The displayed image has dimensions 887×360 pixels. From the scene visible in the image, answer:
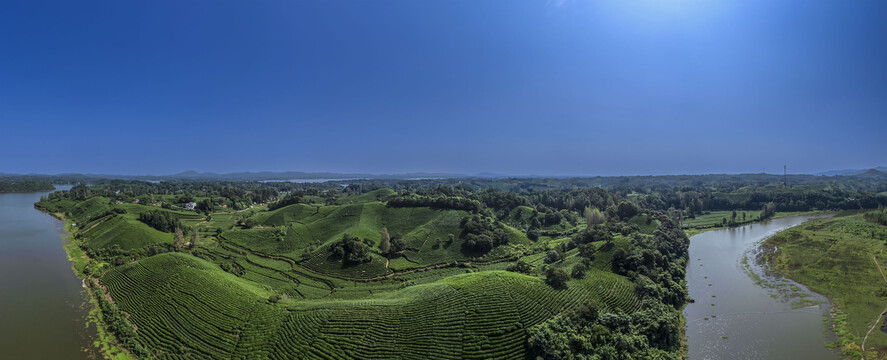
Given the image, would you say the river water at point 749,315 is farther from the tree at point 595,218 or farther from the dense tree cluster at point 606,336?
the tree at point 595,218

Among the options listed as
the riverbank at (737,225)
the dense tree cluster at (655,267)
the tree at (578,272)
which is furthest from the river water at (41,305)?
the riverbank at (737,225)

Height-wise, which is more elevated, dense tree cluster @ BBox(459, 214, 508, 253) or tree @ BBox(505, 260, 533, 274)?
dense tree cluster @ BBox(459, 214, 508, 253)

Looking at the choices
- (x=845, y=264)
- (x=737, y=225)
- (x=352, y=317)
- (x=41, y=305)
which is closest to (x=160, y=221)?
(x=41, y=305)

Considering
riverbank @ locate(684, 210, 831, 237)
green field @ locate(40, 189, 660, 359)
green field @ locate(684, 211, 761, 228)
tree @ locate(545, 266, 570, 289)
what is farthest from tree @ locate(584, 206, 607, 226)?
tree @ locate(545, 266, 570, 289)

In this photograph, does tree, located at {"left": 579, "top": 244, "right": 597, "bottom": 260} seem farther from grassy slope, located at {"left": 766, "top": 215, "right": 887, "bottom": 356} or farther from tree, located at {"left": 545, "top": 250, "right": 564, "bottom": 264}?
grassy slope, located at {"left": 766, "top": 215, "right": 887, "bottom": 356}

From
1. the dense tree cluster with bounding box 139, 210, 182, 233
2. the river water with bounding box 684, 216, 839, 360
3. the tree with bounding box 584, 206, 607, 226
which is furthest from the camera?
the tree with bounding box 584, 206, 607, 226

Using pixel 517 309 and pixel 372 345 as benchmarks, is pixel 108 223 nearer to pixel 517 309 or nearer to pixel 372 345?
pixel 372 345

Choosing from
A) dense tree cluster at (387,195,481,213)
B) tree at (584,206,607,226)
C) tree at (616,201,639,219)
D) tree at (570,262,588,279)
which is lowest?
tree at (570,262,588,279)
